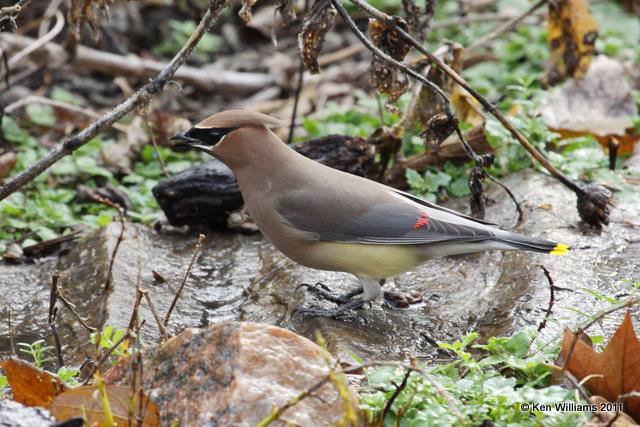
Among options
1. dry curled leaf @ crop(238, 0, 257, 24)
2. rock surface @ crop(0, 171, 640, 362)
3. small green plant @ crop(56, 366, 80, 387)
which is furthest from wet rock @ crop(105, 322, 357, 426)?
dry curled leaf @ crop(238, 0, 257, 24)

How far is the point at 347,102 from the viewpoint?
8062 mm

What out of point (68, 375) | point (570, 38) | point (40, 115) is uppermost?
point (570, 38)

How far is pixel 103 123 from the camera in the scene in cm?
421

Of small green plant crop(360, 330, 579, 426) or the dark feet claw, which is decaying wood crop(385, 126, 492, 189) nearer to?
the dark feet claw

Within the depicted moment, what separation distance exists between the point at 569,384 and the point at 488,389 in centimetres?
31

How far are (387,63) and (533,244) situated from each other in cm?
121

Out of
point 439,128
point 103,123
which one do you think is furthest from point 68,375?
point 439,128

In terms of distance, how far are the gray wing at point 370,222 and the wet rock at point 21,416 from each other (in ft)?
5.86

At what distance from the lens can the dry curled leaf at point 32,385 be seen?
3.11 meters

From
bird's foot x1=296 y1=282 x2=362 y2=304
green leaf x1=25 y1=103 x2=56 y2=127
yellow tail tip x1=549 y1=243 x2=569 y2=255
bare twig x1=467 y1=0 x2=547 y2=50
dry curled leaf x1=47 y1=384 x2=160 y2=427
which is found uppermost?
bare twig x1=467 y1=0 x2=547 y2=50

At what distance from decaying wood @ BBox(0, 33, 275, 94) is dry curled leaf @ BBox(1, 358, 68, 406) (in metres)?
4.52

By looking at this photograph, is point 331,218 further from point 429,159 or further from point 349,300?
point 429,159

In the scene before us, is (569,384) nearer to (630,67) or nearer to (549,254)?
(549,254)

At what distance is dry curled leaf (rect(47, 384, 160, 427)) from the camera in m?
2.94
